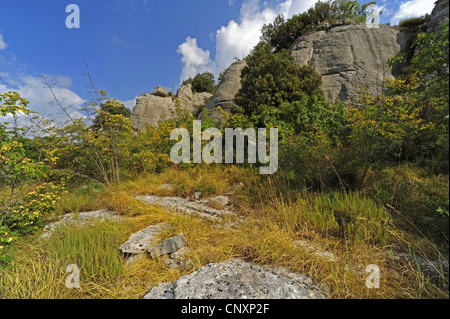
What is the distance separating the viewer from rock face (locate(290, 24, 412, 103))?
26.0 ft

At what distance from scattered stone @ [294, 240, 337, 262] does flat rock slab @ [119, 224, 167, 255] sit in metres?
1.81

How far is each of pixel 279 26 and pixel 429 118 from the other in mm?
12642

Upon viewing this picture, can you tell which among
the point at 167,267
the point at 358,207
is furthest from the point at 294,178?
the point at 167,267

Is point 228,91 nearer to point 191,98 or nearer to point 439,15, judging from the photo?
point 191,98

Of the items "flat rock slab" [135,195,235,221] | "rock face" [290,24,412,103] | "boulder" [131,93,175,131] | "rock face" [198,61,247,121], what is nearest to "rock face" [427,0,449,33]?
"rock face" [290,24,412,103]

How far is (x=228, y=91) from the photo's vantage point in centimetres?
992

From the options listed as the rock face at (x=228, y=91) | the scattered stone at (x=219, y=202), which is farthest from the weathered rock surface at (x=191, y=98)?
the scattered stone at (x=219, y=202)

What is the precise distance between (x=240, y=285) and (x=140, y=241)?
1370 mm

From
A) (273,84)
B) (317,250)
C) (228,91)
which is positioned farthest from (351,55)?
(317,250)

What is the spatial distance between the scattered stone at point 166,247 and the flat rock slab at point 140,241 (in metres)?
0.12

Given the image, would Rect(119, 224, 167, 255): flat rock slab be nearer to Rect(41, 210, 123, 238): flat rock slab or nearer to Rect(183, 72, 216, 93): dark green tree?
Rect(41, 210, 123, 238): flat rock slab

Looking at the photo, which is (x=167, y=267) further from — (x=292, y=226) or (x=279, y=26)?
(x=279, y=26)

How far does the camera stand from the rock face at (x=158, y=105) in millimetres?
12273

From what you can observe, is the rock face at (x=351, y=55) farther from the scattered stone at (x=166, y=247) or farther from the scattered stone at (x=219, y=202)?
the scattered stone at (x=166, y=247)
